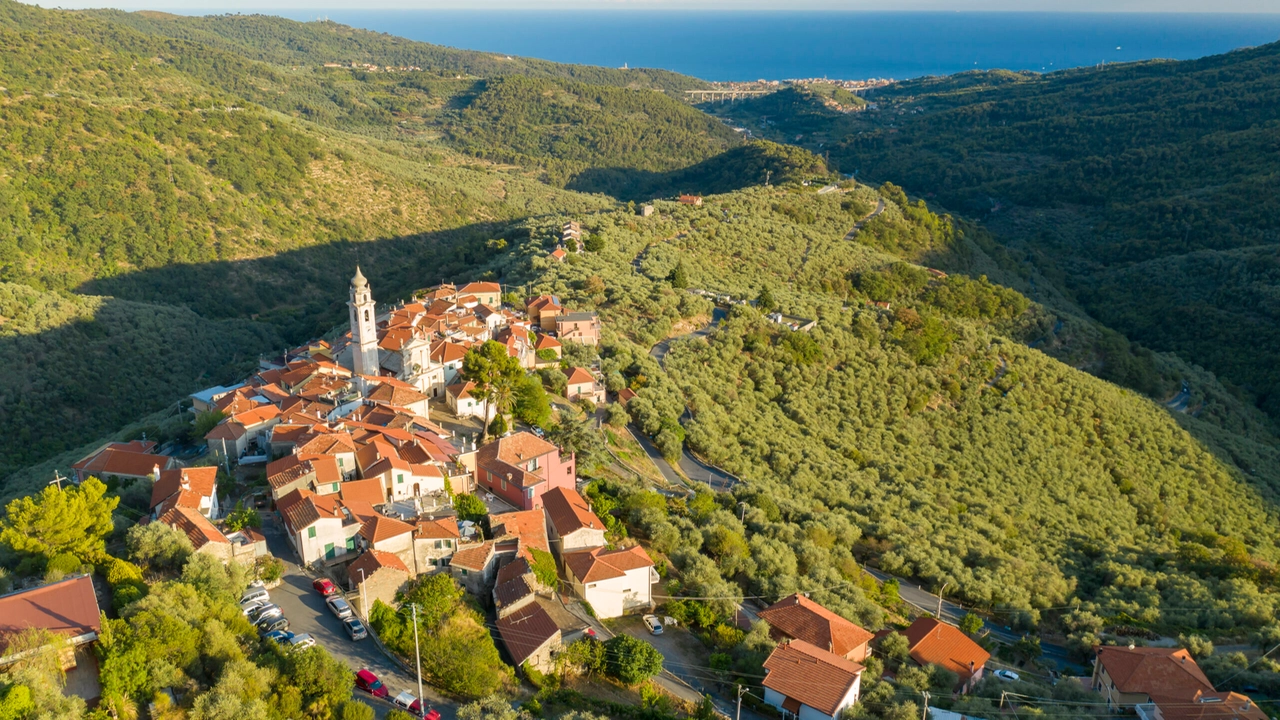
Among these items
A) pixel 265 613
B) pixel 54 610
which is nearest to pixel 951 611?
pixel 265 613

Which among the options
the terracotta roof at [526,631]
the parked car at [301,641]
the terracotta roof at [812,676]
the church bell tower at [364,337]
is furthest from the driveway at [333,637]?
the church bell tower at [364,337]

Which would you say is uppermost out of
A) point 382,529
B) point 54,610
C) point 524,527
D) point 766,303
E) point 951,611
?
point 766,303

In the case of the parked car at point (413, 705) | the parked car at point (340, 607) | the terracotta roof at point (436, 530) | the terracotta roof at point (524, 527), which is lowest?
the parked car at point (413, 705)

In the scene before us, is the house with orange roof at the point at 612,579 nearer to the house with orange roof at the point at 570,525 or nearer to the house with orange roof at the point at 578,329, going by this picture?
the house with orange roof at the point at 570,525

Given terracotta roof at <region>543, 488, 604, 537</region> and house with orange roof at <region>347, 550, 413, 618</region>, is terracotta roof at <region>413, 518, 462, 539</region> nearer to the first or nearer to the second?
house with orange roof at <region>347, 550, 413, 618</region>

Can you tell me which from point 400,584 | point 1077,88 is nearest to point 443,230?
point 400,584

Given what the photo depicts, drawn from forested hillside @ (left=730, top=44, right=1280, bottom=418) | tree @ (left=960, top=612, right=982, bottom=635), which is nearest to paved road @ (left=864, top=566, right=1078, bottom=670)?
tree @ (left=960, top=612, right=982, bottom=635)

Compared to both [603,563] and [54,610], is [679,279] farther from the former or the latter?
[54,610]
